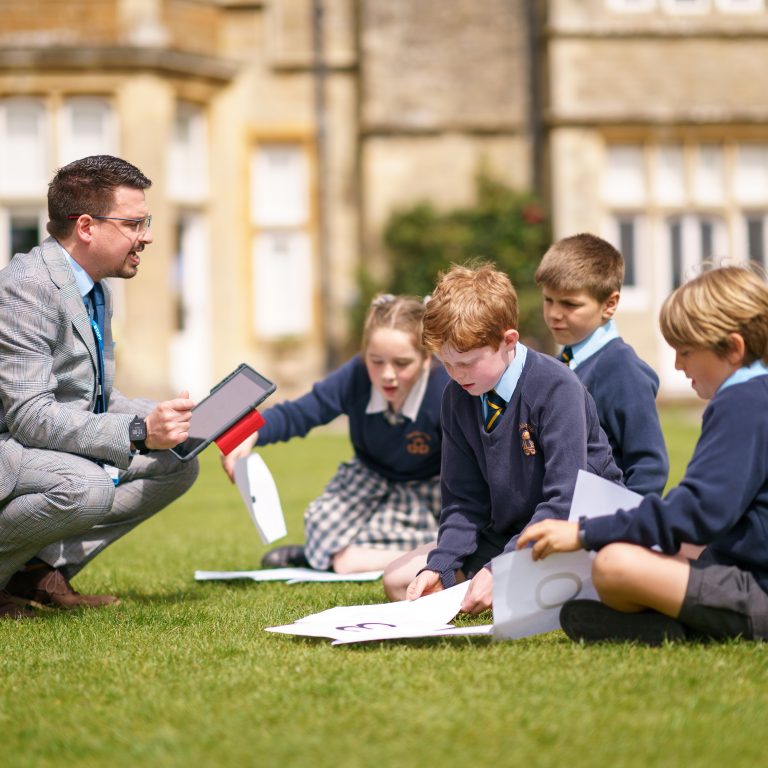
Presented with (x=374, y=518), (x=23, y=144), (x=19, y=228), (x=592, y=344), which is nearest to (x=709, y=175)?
(x=23, y=144)

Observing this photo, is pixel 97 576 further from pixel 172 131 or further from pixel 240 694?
pixel 172 131

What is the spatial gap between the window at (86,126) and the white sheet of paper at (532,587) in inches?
553

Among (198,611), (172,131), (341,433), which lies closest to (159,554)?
(198,611)

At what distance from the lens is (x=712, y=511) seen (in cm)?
350

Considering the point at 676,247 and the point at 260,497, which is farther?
the point at 676,247

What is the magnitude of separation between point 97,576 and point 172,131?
12.1 m

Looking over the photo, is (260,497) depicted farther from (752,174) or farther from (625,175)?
(752,174)

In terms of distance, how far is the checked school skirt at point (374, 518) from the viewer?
6047 mm

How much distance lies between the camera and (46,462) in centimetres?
465

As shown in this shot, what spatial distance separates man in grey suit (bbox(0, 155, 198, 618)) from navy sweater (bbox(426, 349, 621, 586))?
987mm

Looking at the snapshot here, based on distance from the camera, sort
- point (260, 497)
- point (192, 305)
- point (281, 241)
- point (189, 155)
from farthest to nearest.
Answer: point (281, 241) → point (192, 305) → point (189, 155) → point (260, 497)

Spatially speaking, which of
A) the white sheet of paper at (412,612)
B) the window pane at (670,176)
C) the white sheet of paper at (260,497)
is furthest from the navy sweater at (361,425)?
the window pane at (670,176)

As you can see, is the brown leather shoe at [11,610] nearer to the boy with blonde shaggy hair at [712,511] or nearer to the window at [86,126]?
the boy with blonde shaggy hair at [712,511]

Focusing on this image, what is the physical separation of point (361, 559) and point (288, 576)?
0.37 metres
